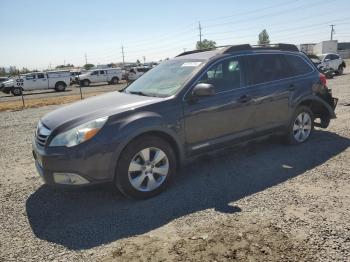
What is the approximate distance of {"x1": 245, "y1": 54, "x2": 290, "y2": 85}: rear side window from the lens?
544 centimetres

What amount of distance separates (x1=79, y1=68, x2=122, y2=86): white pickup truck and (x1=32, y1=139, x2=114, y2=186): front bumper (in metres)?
35.2

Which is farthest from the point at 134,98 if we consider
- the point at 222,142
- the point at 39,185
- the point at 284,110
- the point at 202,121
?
the point at 284,110

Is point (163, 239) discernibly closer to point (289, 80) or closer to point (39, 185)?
point (39, 185)

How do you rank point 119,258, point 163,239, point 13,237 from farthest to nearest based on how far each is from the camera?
1. point 13,237
2. point 163,239
3. point 119,258

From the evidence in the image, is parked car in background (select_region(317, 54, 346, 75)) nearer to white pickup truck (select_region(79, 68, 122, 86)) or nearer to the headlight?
white pickup truck (select_region(79, 68, 122, 86))

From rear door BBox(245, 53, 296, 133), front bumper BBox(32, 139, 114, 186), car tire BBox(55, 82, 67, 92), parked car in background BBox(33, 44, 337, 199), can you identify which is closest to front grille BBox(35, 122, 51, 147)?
parked car in background BBox(33, 44, 337, 199)

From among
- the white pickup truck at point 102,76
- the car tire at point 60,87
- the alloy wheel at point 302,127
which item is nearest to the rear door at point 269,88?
the alloy wheel at point 302,127

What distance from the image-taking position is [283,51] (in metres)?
6.10

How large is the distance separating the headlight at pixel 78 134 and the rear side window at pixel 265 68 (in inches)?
100.0

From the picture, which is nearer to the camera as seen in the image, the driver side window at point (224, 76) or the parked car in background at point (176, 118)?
the parked car in background at point (176, 118)

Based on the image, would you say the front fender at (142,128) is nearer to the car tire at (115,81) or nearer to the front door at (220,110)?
the front door at (220,110)

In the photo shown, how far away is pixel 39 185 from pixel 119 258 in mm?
2419

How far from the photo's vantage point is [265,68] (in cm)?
567

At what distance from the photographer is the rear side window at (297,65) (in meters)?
6.10
